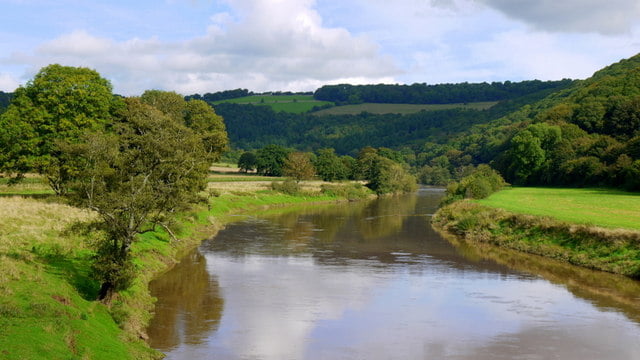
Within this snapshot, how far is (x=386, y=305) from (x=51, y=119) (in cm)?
3995

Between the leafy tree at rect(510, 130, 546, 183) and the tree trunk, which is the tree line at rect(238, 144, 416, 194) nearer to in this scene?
the leafy tree at rect(510, 130, 546, 183)

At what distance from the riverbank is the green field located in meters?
1.49

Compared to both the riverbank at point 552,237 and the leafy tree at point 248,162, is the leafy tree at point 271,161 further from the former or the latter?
the riverbank at point 552,237

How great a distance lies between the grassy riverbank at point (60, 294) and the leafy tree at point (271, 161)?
4270 inches

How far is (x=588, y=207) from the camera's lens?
209ft

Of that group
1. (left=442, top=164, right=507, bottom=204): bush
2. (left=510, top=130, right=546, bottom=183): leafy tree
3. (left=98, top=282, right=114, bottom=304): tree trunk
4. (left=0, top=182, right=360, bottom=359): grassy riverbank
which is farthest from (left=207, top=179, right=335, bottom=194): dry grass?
(left=98, top=282, right=114, bottom=304): tree trunk

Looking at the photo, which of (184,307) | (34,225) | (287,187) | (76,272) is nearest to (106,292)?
(76,272)

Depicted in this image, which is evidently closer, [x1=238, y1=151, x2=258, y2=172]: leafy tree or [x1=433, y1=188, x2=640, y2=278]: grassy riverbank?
[x1=433, y1=188, x2=640, y2=278]: grassy riverbank

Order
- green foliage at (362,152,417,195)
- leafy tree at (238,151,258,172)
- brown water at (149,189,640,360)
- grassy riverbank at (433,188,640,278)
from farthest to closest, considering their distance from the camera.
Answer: leafy tree at (238,151,258,172) < green foliage at (362,152,417,195) < grassy riverbank at (433,188,640,278) < brown water at (149,189,640,360)

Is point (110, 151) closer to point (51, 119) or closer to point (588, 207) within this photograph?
point (51, 119)

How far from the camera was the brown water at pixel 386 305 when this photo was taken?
26312mm

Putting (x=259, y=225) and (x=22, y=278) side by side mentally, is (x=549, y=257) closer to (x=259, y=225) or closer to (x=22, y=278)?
(x=259, y=225)

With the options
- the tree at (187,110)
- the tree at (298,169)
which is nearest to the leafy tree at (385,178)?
the tree at (298,169)

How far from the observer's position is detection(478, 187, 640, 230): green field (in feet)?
168
